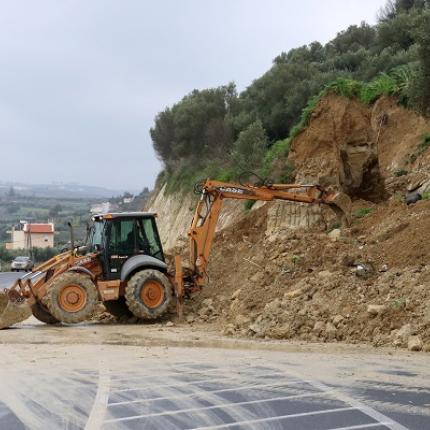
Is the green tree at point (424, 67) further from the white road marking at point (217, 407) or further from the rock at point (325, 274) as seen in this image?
the white road marking at point (217, 407)

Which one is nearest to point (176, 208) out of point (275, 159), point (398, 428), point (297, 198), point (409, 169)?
point (275, 159)

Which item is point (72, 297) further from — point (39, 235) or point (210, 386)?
point (39, 235)

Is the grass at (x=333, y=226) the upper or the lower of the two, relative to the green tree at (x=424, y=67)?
lower

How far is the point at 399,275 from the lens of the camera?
575 inches

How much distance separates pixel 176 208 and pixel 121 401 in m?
32.2

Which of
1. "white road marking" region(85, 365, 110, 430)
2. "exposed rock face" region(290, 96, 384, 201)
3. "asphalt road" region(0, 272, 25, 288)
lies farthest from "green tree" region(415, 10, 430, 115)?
"asphalt road" region(0, 272, 25, 288)

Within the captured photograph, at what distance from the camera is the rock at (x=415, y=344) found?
12.0 metres

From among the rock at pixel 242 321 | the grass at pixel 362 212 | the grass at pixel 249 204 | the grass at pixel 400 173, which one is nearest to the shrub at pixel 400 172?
the grass at pixel 400 173

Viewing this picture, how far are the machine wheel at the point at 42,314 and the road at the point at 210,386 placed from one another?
10.7 feet

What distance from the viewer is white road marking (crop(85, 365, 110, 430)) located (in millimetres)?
7461

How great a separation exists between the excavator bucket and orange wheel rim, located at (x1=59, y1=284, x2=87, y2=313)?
6.69 m

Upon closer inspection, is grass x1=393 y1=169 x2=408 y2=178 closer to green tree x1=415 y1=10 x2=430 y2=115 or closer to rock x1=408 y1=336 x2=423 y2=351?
green tree x1=415 y1=10 x2=430 y2=115

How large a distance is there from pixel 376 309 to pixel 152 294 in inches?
235

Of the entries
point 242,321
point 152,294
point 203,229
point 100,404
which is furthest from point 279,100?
point 100,404
